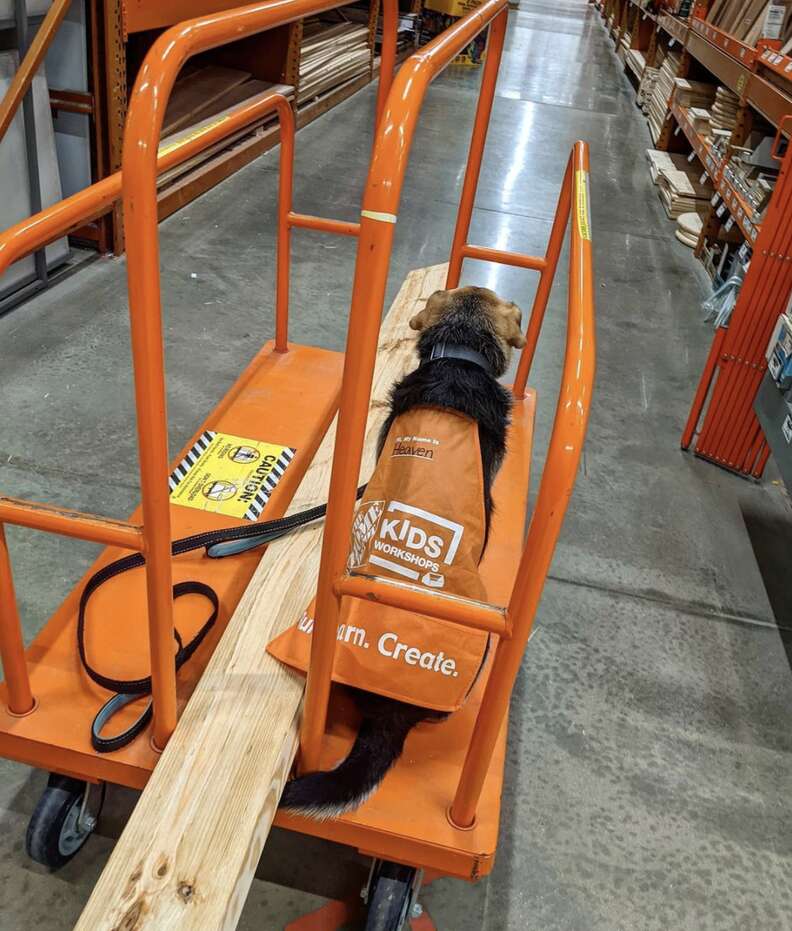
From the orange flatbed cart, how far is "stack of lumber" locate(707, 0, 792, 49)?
345 cm

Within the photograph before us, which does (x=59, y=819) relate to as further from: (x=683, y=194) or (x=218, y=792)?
(x=683, y=194)

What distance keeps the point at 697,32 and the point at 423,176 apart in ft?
8.23

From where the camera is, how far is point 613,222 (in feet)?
19.4

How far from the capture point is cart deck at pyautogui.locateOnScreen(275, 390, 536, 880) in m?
1.32

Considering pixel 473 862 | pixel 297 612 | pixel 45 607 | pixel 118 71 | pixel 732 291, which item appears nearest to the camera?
pixel 473 862

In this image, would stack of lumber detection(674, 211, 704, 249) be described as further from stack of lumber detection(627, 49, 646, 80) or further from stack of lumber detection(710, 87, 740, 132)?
stack of lumber detection(627, 49, 646, 80)

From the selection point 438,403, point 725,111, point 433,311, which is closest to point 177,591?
point 438,403

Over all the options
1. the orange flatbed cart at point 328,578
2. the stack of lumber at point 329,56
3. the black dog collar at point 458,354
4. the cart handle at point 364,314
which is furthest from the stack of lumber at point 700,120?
the cart handle at point 364,314

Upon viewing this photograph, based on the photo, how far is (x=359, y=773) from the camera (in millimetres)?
1344

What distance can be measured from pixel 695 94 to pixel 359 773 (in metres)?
7.06

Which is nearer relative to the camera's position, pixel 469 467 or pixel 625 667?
pixel 469 467

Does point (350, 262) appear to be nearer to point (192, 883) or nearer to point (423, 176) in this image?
point (423, 176)

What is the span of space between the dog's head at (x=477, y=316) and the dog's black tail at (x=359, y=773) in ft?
2.95

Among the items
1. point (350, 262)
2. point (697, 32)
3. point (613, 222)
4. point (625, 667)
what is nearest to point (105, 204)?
point (625, 667)
